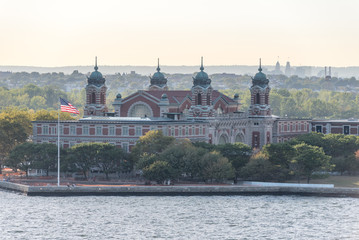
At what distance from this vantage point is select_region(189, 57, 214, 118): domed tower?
178 m

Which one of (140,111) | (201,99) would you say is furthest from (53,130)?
(201,99)

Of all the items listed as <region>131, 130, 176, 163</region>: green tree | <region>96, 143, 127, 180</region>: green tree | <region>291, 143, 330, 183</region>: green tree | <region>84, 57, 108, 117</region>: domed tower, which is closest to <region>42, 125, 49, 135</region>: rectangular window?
<region>96, 143, 127, 180</region>: green tree

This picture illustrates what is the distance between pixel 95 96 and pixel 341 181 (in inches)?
2056

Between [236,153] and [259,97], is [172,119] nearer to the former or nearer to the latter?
[236,153]

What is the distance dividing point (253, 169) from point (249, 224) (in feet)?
99.5

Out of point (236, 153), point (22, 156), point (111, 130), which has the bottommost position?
point (22, 156)

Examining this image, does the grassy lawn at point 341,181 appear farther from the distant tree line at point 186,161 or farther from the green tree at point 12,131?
the green tree at point 12,131

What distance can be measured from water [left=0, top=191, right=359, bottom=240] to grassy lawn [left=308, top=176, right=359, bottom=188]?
916 cm

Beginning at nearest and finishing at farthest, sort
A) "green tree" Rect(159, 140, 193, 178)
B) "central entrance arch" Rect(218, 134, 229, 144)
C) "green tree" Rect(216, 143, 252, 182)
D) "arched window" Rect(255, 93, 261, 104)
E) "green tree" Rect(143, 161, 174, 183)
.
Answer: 1. "green tree" Rect(143, 161, 174, 183)
2. "green tree" Rect(159, 140, 193, 178)
3. "green tree" Rect(216, 143, 252, 182)
4. "central entrance arch" Rect(218, 134, 229, 144)
5. "arched window" Rect(255, 93, 261, 104)

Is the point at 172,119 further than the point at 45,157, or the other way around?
the point at 172,119

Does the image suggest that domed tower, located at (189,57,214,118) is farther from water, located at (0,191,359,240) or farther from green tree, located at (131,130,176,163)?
water, located at (0,191,359,240)

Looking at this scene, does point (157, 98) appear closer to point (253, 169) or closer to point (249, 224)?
point (253, 169)

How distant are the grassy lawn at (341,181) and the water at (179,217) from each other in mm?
9155

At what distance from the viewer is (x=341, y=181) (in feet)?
510
